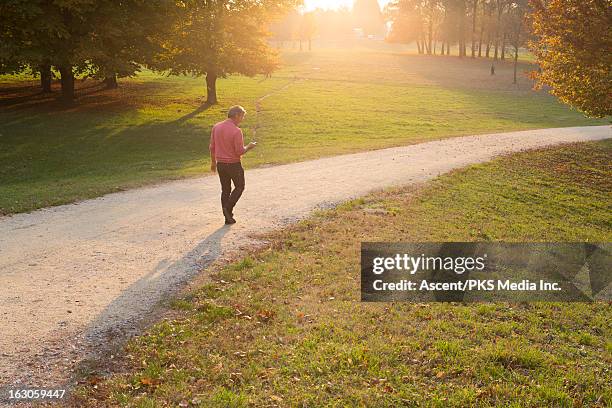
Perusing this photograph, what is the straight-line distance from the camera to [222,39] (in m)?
32.8

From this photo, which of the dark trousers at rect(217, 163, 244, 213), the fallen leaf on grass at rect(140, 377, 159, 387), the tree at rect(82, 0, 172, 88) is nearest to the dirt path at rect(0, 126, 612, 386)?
the dark trousers at rect(217, 163, 244, 213)

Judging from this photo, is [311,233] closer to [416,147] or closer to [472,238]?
[472,238]

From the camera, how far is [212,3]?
1312 inches

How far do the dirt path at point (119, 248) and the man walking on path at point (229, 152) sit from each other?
2.15ft

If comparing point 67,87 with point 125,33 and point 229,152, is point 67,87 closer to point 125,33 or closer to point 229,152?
point 125,33

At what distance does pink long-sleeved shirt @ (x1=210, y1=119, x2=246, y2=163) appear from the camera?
10.9m

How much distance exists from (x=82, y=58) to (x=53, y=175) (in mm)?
8503

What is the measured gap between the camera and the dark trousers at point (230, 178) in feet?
37.1

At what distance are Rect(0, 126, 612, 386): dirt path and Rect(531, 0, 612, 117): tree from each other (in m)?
5.95

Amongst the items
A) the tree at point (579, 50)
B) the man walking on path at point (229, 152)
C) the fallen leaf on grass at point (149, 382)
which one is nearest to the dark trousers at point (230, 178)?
the man walking on path at point (229, 152)

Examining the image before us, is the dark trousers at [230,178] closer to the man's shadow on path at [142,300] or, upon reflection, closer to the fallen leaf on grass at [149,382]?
A: the man's shadow on path at [142,300]

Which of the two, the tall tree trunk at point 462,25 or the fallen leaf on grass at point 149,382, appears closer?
the fallen leaf on grass at point 149,382

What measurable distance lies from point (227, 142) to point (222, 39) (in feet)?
77.6

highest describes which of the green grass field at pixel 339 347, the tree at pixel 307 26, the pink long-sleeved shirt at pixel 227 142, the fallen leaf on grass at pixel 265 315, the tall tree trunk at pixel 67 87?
the tree at pixel 307 26
